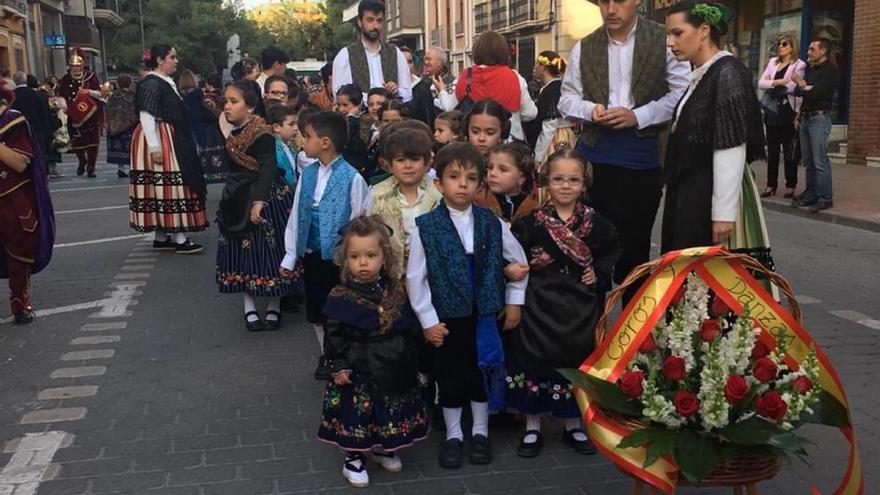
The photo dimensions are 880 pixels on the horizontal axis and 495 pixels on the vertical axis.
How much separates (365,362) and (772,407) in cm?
170

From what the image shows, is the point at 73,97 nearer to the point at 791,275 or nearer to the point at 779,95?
the point at 779,95

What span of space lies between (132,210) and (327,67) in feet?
11.6

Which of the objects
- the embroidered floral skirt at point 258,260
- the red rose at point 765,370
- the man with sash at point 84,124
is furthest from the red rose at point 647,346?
the man with sash at point 84,124

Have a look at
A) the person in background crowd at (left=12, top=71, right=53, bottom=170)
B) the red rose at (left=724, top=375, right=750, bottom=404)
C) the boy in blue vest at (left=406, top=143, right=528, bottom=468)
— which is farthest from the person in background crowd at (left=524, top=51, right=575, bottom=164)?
the person in background crowd at (left=12, top=71, right=53, bottom=170)

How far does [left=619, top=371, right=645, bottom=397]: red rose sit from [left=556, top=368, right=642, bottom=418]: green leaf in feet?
0.16

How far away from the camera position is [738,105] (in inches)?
157

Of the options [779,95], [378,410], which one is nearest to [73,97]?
[779,95]

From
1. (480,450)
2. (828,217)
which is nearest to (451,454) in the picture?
(480,450)

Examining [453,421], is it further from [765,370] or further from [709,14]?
[709,14]

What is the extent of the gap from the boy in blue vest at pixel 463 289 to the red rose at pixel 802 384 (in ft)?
4.70

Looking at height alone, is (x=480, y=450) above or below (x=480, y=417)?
below

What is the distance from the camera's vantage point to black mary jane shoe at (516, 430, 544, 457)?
13.4 ft

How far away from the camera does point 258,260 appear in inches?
249

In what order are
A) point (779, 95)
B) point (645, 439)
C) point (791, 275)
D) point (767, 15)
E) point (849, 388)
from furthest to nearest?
1. point (767, 15)
2. point (779, 95)
3. point (791, 275)
4. point (849, 388)
5. point (645, 439)
